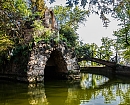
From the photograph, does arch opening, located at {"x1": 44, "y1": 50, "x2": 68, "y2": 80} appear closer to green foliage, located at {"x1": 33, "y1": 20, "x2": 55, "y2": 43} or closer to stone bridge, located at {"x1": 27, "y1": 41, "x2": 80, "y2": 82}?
stone bridge, located at {"x1": 27, "y1": 41, "x2": 80, "y2": 82}

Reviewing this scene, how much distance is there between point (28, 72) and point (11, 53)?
12.0 feet

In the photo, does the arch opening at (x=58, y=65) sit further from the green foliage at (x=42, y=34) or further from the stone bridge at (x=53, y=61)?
the green foliage at (x=42, y=34)

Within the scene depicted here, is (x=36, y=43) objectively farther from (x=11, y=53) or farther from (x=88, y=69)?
(x=88, y=69)

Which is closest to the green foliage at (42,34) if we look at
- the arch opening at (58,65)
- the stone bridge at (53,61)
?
the stone bridge at (53,61)

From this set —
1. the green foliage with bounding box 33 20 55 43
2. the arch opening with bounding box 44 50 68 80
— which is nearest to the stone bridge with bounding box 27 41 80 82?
the arch opening with bounding box 44 50 68 80

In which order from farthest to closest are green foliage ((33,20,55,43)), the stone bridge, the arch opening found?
the arch opening, green foliage ((33,20,55,43)), the stone bridge

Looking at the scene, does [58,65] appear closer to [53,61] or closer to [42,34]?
[53,61]

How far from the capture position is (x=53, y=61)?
21.8 meters

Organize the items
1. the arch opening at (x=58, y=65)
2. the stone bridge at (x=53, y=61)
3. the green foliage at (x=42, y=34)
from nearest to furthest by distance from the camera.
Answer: the stone bridge at (x=53, y=61)
the green foliage at (x=42, y=34)
the arch opening at (x=58, y=65)

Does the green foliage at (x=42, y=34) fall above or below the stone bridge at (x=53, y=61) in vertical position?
above

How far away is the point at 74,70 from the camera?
20031 mm

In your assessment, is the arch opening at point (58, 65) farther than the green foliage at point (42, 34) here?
Yes

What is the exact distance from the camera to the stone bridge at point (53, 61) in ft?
58.7

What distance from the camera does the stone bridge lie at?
58.7 ft
